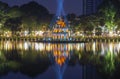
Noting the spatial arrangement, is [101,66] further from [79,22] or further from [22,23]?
[79,22]

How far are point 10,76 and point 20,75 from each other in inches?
18.4

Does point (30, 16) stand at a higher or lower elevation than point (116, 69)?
higher

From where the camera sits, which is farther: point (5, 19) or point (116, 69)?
point (5, 19)

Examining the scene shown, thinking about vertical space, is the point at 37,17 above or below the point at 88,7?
below

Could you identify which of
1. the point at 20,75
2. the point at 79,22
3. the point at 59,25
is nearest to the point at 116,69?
the point at 20,75

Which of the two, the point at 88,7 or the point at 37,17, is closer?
the point at 37,17

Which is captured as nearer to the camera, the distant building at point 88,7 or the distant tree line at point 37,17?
the distant tree line at point 37,17

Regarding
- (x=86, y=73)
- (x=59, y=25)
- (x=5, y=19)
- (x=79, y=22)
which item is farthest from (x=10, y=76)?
(x=59, y=25)

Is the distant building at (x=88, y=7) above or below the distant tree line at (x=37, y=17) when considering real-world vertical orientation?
above

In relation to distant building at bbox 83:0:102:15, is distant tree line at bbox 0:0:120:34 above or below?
below

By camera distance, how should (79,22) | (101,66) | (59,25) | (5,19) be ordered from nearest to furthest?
(101,66), (5,19), (79,22), (59,25)

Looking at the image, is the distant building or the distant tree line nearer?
the distant tree line

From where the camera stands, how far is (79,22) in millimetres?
74938

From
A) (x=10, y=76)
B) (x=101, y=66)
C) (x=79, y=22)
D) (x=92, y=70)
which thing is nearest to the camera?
(x=10, y=76)
